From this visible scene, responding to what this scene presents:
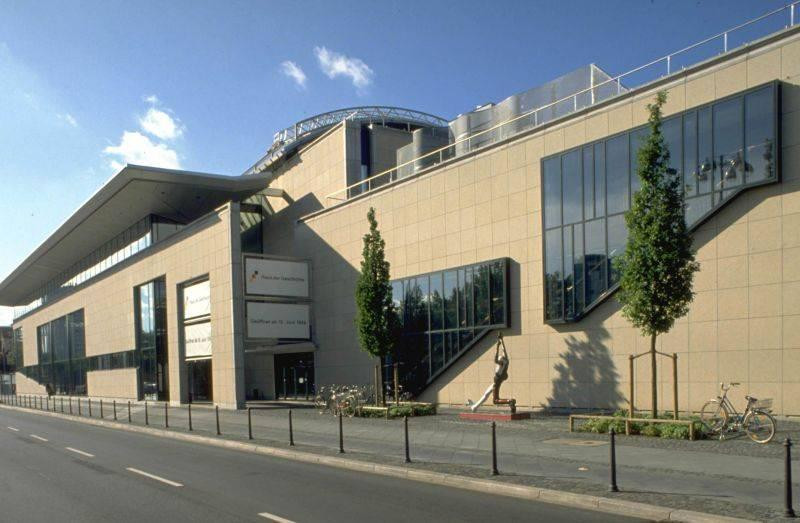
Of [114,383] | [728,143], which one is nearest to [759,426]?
[728,143]

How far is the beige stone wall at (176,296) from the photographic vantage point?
3316 cm

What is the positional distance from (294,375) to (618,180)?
77.2 feet

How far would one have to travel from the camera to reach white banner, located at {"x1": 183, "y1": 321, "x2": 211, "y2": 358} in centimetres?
3578

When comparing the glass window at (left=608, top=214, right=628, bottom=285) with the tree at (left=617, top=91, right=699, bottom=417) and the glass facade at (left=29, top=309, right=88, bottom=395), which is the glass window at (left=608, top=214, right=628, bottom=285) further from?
the glass facade at (left=29, top=309, right=88, bottom=395)

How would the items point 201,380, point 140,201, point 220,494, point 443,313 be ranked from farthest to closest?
point 140,201, point 201,380, point 443,313, point 220,494

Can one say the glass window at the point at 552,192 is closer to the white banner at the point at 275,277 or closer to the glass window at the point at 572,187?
the glass window at the point at 572,187

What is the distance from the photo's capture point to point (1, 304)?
95.0m

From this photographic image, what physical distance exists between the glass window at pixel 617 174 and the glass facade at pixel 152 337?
97.8 feet

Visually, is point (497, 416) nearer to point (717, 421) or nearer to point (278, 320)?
point (717, 421)

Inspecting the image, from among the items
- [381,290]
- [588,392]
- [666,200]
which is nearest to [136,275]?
[381,290]

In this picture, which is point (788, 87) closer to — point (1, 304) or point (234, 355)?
point (234, 355)

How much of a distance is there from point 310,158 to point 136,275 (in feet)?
52.6

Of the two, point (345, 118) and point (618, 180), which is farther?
point (345, 118)

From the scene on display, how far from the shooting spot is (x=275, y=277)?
33.9 m
